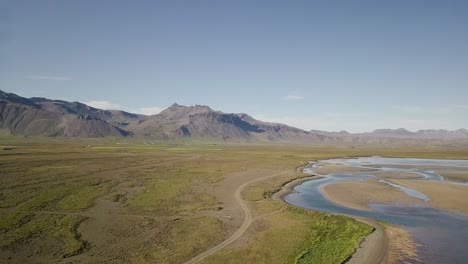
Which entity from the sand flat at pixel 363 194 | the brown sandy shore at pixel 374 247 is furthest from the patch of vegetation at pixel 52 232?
the sand flat at pixel 363 194

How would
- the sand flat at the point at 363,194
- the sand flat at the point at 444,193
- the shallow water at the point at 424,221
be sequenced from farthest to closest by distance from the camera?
the sand flat at the point at 363,194 < the sand flat at the point at 444,193 < the shallow water at the point at 424,221

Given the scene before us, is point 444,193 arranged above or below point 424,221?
above

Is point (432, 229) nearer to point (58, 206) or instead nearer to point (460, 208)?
point (460, 208)

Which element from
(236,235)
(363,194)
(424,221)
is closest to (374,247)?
(236,235)

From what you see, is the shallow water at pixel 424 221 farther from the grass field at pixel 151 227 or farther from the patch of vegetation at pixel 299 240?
the patch of vegetation at pixel 299 240

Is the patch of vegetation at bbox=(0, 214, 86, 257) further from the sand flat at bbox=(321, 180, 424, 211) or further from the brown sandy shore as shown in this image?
the sand flat at bbox=(321, 180, 424, 211)

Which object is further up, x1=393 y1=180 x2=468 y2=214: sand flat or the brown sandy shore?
x1=393 y1=180 x2=468 y2=214: sand flat

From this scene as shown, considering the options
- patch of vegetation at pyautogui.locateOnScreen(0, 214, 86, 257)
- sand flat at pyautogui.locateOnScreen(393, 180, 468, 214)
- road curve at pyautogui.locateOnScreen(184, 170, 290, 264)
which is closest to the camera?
road curve at pyautogui.locateOnScreen(184, 170, 290, 264)

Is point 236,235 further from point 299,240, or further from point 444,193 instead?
point 444,193

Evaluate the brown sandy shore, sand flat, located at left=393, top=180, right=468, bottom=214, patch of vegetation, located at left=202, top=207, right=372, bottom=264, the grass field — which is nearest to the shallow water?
sand flat, located at left=393, top=180, right=468, bottom=214

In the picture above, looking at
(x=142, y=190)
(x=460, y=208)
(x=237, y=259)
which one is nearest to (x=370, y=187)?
(x=460, y=208)

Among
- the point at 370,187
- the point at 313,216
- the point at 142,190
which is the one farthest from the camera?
the point at 370,187
